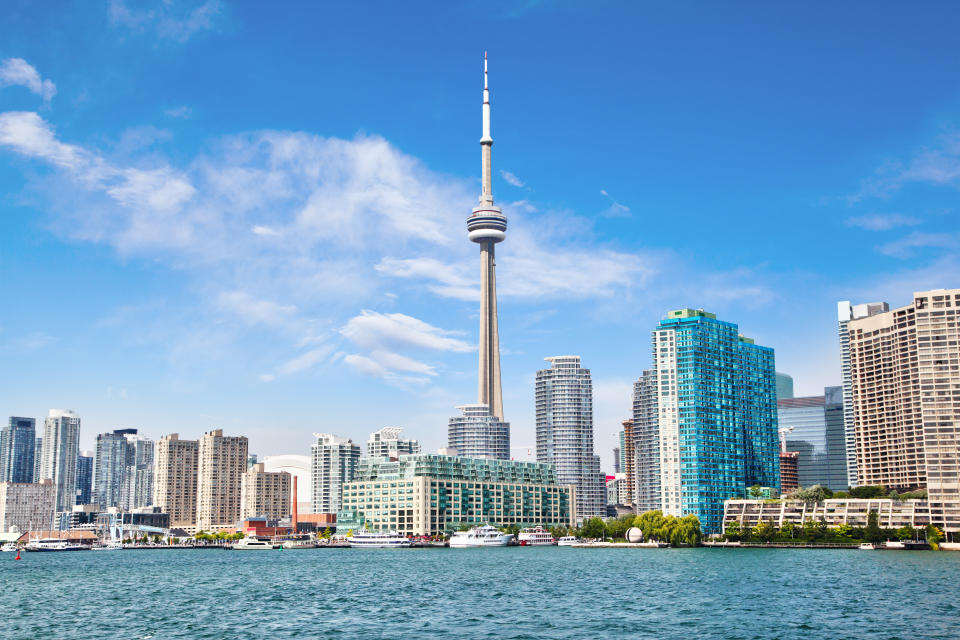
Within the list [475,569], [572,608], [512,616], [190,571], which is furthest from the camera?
[190,571]

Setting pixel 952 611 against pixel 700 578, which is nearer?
pixel 952 611

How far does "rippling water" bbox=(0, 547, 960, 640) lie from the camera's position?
301 ft

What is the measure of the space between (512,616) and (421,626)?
37.3 ft

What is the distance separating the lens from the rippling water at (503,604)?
91688 mm

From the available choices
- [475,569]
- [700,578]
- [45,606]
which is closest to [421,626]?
[45,606]

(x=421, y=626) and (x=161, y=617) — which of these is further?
(x=161, y=617)

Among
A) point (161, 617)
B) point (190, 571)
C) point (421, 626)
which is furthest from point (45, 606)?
point (190, 571)

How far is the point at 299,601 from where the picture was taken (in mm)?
120062

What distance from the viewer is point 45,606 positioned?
120250 mm

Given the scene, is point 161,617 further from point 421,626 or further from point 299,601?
point 421,626

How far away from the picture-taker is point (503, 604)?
113m

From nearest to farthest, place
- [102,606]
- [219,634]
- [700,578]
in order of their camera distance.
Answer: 1. [219,634]
2. [102,606]
3. [700,578]

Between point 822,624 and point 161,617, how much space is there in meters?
66.3

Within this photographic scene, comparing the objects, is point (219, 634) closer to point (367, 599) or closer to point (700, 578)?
point (367, 599)
